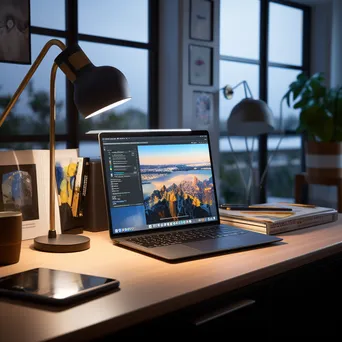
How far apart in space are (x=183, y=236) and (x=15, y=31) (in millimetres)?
1683

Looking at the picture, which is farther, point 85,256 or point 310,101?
point 310,101

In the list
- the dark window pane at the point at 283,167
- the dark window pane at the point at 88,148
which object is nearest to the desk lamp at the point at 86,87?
the dark window pane at the point at 88,148

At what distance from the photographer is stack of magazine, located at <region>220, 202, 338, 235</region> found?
1528 millimetres

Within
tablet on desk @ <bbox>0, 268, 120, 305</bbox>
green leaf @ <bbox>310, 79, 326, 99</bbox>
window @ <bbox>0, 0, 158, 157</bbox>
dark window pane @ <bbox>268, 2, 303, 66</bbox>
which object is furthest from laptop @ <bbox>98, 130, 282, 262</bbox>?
dark window pane @ <bbox>268, 2, 303, 66</bbox>

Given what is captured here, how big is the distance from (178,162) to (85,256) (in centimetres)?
44

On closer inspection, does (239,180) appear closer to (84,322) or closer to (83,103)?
(83,103)

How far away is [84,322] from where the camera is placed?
827 mm

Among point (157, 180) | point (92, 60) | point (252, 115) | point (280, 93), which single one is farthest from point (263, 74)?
point (157, 180)

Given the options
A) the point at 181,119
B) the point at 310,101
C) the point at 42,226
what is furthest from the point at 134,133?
the point at 310,101

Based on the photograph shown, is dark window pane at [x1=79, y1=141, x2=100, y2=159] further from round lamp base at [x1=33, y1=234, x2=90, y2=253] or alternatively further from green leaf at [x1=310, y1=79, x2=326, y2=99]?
green leaf at [x1=310, y1=79, x2=326, y2=99]

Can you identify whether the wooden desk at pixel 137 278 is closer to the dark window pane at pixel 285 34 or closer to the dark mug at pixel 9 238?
the dark mug at pixel 9 238

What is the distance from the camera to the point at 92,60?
9.88 ft

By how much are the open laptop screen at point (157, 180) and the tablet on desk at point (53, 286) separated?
1.14 feet

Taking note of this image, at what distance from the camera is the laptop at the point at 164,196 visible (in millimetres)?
1363
